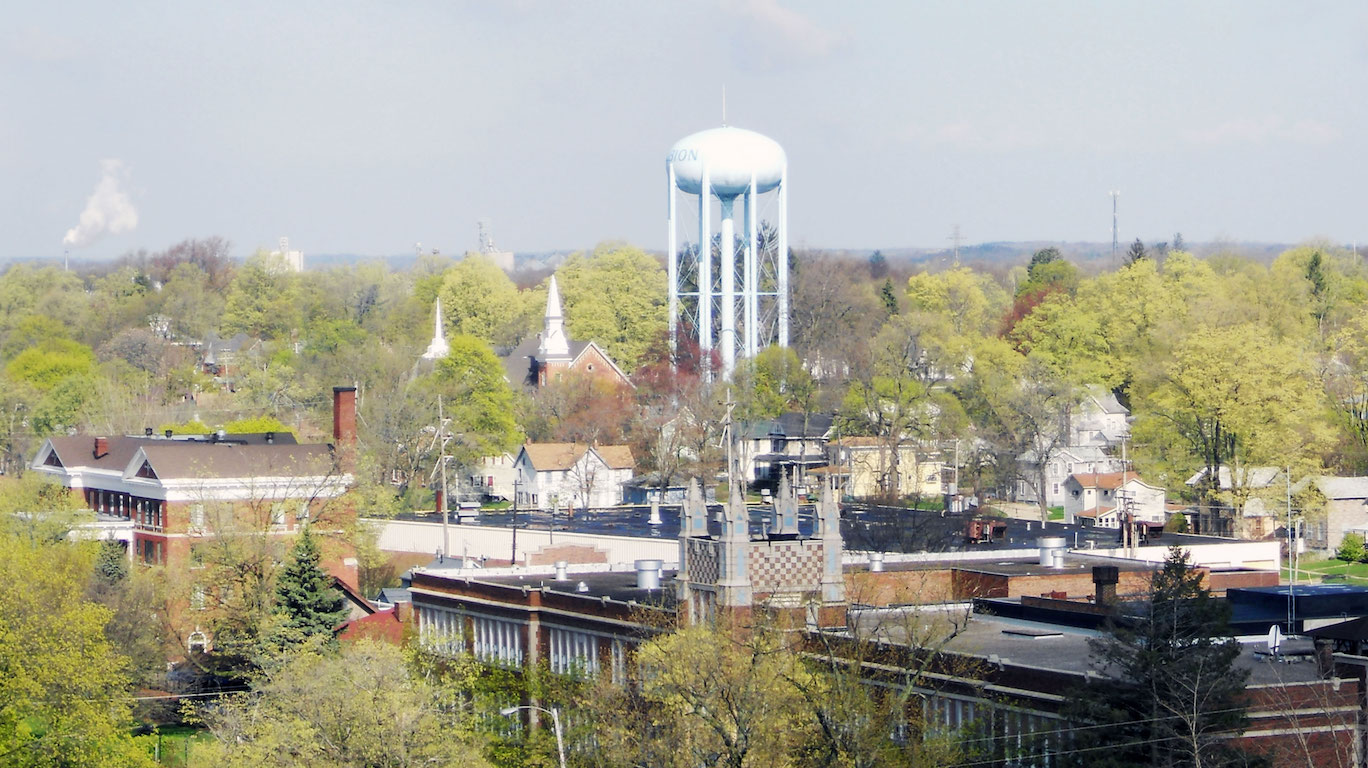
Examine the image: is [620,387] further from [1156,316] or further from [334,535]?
[334,535]

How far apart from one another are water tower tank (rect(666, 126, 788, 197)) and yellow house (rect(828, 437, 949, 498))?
1875 centimetres

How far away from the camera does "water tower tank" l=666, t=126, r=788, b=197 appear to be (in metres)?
119

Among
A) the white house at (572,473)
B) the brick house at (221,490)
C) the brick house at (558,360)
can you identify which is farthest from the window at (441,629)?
the brick house at (558,360)

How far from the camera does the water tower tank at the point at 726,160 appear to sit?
11869cm

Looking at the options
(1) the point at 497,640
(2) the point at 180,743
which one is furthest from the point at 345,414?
(1) the point at 497,640

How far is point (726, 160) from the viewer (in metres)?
119

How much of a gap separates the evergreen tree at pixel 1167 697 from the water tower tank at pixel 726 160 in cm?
8744

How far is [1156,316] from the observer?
381 feet

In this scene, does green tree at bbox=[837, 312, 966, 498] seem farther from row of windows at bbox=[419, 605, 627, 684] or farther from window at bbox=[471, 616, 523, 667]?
window at bbox=[471, 616, 523, 667]

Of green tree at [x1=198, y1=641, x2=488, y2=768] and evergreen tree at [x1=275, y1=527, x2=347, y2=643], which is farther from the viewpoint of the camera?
Result: evergreen tree at [x1=275, y1=527, x2=347, y2=643]

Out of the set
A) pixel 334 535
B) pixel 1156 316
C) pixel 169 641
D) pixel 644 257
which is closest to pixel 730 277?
pixel 1156 316

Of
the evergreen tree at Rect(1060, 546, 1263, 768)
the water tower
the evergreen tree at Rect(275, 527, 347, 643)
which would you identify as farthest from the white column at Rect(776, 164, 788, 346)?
the evergreen tree at Rect(1060, 546, 1263, 768)

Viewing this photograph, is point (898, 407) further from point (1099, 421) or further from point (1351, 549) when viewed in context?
point (1351, 549)

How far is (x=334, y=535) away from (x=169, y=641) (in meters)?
7.73
